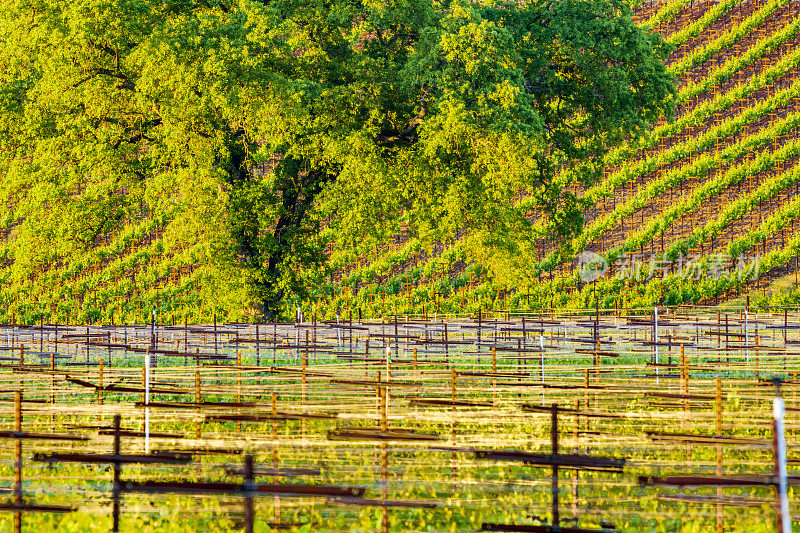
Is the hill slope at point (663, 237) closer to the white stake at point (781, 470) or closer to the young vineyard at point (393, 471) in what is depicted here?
the young vineyard at point (393, 471)

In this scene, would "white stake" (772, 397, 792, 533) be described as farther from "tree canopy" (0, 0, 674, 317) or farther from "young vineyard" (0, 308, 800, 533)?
"tree canopy" (0, 0, 674, 317)

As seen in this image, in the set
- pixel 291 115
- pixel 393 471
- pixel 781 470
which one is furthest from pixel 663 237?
pixel 781 470

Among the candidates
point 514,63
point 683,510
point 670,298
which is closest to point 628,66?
point 514,63

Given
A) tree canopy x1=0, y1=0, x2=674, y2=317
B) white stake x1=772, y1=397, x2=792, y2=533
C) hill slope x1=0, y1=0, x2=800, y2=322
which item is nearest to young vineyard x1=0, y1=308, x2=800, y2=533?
white stake x1=772, y1=397, x2=792, y2=533

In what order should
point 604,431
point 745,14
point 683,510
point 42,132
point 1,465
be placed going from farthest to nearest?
point 745,14 → point 42,132 → point 604,431 → point 1,465 → point 683,510

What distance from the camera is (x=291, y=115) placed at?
92.6 feet

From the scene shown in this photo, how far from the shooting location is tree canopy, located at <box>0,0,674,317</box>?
28516 millimetres

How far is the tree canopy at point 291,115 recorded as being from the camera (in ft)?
93.6

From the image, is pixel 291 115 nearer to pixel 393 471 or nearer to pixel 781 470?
pixel 393 471

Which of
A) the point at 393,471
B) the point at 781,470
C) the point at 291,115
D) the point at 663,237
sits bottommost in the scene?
the point at 393,471

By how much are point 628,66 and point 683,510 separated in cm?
2290

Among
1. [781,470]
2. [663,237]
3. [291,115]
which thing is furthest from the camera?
[663,237]

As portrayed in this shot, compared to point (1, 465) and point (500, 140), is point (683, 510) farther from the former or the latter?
point (500, 140)

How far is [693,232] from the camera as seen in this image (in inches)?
1903
